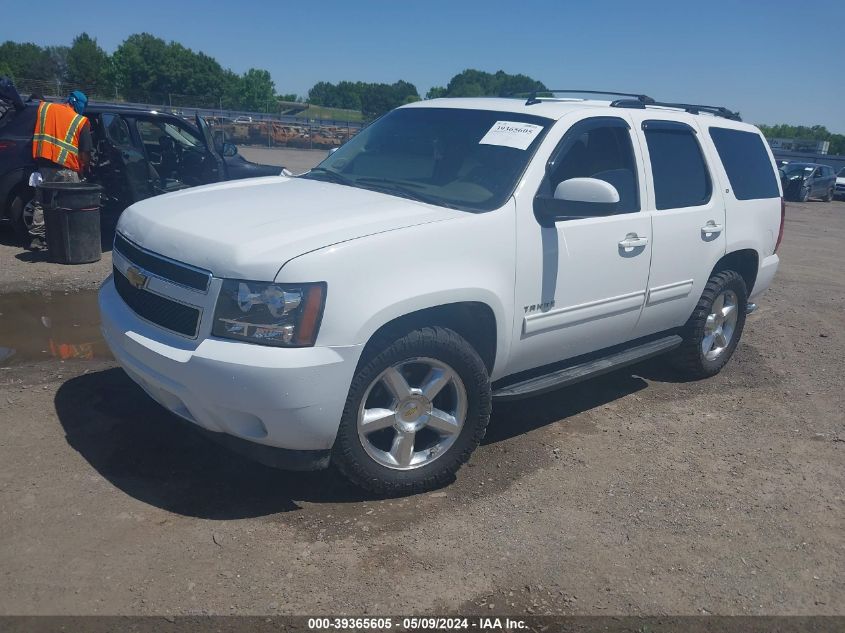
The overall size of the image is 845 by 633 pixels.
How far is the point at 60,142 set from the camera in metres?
8.20

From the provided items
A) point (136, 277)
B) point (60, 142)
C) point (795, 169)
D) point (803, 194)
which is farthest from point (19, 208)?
point (803, 194)

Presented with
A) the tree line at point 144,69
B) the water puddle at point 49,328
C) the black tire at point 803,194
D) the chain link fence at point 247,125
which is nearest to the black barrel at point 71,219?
the water puddle at point 49,328

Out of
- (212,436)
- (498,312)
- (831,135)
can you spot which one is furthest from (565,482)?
(831,135)

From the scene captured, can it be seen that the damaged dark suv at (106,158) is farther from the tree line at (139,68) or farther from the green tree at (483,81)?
the tree line at (139,68)

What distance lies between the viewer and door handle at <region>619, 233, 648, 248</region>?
4472 mm

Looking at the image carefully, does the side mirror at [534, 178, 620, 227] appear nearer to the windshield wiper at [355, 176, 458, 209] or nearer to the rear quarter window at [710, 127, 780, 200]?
the windshield wiper at [355, 176, 458, 209]

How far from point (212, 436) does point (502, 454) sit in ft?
5.81

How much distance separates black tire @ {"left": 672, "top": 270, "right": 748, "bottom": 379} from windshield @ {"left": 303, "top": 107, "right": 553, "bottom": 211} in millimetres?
2076

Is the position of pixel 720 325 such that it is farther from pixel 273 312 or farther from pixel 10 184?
pixel 10 184

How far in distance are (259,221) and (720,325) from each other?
13.1 feet

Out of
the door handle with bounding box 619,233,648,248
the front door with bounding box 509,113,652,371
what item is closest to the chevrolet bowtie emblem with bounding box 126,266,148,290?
the front door with bounding box 509,113,652,371

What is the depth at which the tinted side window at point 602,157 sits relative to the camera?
428 centimetres

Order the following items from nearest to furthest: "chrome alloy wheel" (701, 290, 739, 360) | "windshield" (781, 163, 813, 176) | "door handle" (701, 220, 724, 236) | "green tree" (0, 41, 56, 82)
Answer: "door handle" (701, 220, 724, 236)
"chrome alloy wheel" (701, 290, 739, 360)
"windshield" (781, 163, 813, 176)
"green tree" (0, 41, 56, 82)

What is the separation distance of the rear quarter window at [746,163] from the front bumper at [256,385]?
374cm
